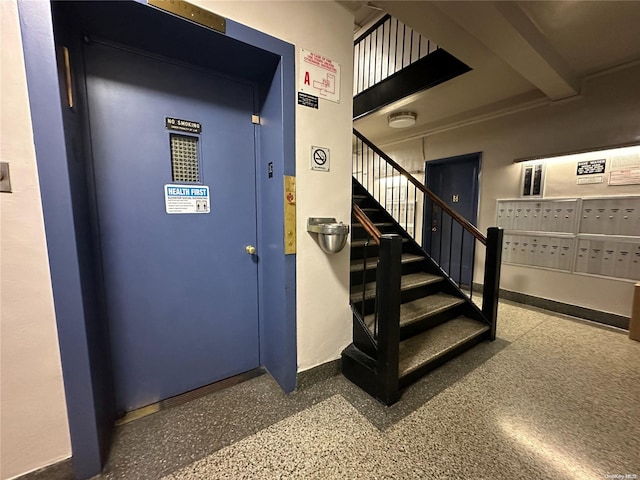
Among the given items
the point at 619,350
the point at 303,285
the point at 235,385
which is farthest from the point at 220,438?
the point at 619,350

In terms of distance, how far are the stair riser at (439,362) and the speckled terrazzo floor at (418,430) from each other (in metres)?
→ 0.06

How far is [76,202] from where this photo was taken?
3.58 ft

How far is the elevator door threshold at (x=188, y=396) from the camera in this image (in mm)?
1479

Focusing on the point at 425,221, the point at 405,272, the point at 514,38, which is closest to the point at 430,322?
the point at 405,272

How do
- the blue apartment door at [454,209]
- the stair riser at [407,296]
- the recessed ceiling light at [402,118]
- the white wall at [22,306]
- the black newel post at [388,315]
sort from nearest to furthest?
1. the white wall at [22,306]
2. the black newel post at [388,315]
3. the stair riser at [407,296]
4. the recessed ceiling light at [402,118]
5. the blue apartment door at [454,209]

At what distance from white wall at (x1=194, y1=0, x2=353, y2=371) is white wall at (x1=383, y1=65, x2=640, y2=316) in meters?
2.84

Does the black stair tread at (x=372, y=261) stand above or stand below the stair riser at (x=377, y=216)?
below

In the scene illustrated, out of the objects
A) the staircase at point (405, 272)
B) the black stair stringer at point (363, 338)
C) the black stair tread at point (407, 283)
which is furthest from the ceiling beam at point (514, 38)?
the black stair stringer at point (363, 338)

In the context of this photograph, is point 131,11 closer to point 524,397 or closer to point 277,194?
point 277,194

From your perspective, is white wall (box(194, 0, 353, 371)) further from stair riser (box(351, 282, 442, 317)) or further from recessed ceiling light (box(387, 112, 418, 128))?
recessed ceiling light (box(387, 112, 418, 128))

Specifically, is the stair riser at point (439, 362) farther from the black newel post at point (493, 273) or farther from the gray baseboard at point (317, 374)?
the gray baseboard at point (317, 374)

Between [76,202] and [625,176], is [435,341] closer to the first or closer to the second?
[76,202]

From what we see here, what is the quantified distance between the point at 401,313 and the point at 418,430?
35.8 inches

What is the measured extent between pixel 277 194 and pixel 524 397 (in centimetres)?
217
